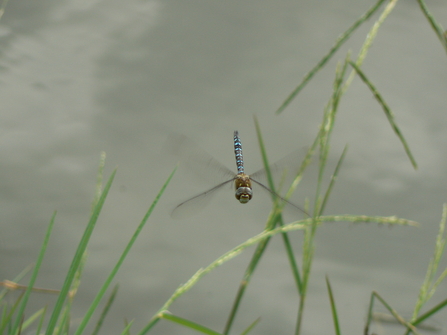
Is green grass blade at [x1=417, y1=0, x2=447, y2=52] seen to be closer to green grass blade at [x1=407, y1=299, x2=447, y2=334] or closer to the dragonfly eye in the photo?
green grass blade at [x1=407, y1=299, x2=447, y2=334]

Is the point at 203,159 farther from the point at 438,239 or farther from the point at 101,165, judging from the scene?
the point at 438,239

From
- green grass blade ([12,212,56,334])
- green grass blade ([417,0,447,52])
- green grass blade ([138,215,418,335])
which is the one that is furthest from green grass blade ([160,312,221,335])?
green grass blade ([417,0,447,52])

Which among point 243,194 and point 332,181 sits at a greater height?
point 243,194

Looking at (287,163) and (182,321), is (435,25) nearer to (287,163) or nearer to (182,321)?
(182,321)

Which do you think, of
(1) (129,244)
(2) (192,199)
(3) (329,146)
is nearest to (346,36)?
(3) (329,146)

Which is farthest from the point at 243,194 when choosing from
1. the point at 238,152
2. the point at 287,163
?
the point at 238,152

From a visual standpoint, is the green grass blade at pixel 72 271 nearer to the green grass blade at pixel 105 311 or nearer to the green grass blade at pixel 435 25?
the green grass blade at pixel 105 311

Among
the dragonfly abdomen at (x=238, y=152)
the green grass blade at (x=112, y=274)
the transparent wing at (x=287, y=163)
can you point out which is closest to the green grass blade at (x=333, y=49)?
the green grass blade at (x=112, y=274)

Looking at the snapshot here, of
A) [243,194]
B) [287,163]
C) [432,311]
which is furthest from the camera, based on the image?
[243,194]
